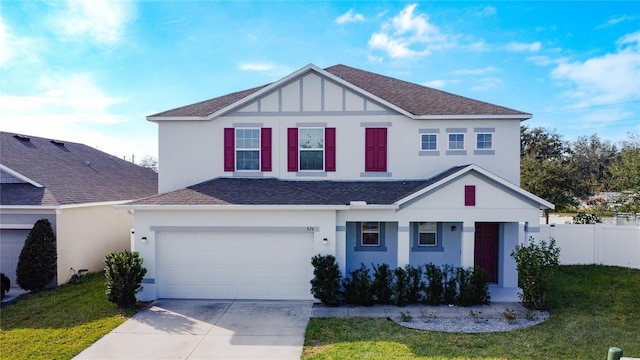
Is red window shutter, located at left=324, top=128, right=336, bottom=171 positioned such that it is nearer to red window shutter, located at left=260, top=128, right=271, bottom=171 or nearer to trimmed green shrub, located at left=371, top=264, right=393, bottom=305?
red window shutter, located at left=260, top=128, right=271, bottom=171

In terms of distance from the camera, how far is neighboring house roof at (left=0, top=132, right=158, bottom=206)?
1208 centimetres

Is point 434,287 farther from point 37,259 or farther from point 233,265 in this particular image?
point 37,259

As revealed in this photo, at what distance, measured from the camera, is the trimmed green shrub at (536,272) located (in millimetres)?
9164

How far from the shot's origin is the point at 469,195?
10172mm

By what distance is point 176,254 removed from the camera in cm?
1040

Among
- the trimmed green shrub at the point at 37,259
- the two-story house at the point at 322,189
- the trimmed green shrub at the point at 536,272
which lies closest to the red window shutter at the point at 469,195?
the two-story house at the point at 322,189

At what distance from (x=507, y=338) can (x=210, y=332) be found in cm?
691

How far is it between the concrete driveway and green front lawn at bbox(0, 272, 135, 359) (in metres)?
0.47

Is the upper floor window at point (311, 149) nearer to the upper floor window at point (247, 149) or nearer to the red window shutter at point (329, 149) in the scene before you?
the red window shutter at point (329, 149)

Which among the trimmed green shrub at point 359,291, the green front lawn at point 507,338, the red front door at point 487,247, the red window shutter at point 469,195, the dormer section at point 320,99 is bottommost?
the green front lawn at point 507,338

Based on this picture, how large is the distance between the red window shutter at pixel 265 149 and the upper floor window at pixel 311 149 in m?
1.17

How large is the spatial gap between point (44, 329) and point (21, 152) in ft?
32.6

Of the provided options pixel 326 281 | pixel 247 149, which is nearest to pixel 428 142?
pixel 326 281

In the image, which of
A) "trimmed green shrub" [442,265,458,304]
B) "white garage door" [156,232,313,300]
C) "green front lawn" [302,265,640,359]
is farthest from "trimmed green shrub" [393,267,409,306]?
"white garage door" [156,232,313,300]
